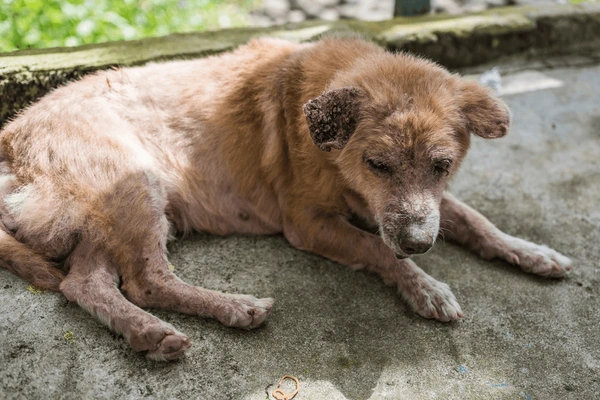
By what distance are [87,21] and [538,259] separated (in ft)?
14.9

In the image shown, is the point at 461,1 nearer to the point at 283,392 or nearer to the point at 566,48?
the point at 566,48

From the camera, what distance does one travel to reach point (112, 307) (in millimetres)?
2951

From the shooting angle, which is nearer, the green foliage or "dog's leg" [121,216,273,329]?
"dog's leg" [121,216,273,329]

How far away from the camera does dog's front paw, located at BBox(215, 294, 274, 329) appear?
304 cm

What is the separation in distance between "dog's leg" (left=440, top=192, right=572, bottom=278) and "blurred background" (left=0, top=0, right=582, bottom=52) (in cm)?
362

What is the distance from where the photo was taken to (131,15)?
5.82 meters

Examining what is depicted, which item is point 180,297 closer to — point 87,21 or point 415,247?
point 415,247

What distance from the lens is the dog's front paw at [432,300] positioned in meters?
3.22

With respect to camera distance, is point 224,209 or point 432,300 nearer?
point 432,300

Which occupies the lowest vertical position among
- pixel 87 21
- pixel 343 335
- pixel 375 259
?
pixel 343 335

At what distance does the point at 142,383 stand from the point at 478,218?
245cm

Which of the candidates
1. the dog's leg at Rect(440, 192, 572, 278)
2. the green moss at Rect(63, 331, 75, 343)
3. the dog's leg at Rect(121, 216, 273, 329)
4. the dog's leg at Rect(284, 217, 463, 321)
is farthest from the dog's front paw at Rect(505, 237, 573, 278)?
the green moss at Rect(63, 331, 75, 343)

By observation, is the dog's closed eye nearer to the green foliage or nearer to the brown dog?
the brown dog

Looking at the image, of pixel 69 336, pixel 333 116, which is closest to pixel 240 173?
pixel 333 116
